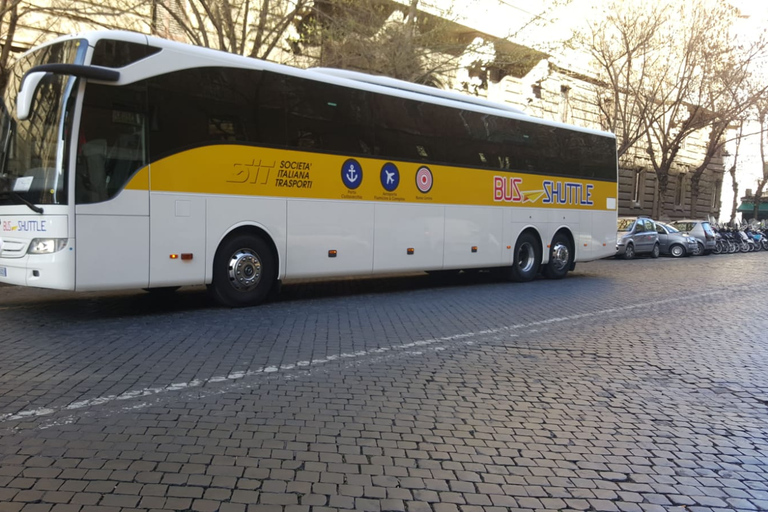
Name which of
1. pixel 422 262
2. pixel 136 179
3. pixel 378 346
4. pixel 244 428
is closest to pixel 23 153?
pixel 136 179

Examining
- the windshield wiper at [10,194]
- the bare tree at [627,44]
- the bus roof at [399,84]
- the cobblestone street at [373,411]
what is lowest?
the cobblestone street at [373,411]

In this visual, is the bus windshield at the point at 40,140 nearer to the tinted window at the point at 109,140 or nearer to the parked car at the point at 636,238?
the tinted window at the point at 109,140

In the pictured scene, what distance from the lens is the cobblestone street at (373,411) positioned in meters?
3.47

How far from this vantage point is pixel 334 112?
1045 centimetres

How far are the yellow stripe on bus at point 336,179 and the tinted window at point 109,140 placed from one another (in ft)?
0.83

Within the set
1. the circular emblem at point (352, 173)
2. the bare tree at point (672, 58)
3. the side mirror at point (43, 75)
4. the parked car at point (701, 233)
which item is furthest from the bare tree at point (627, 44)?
the side mirror at point (43, 75)

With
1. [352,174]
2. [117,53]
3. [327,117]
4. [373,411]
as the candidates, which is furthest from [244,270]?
[373,411]

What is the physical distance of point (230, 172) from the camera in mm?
9172

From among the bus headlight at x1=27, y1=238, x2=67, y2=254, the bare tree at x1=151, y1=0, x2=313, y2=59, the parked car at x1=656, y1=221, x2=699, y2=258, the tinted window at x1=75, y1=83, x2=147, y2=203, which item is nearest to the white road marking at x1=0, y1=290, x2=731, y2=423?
the bus headlight at x1=27, y1=238, x2=67, y2=254

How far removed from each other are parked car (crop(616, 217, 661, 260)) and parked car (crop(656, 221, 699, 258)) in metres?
1.00

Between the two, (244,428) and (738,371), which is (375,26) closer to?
(738,371)

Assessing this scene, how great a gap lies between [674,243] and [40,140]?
84.7 feet

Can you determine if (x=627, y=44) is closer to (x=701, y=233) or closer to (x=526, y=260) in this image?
(x=701, y=233)

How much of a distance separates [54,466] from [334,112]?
305 inches
